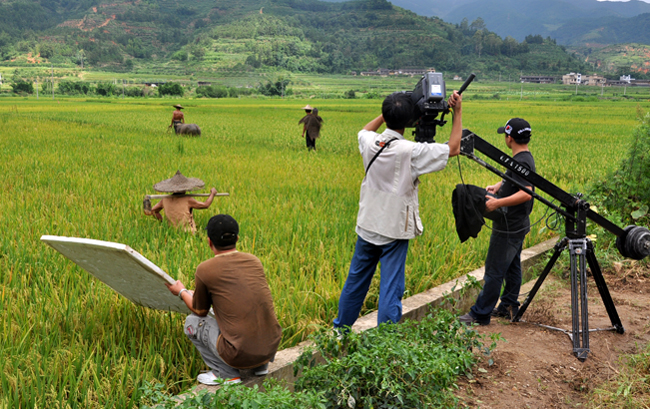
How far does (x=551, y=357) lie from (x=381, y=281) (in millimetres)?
1258

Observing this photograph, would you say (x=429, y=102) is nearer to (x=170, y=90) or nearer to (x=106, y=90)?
(x=170, y=90)

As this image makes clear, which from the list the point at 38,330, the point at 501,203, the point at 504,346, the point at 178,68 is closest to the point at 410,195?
the point at 501,203

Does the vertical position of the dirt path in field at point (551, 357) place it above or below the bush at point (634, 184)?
below

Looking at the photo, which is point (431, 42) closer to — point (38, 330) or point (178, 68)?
point (178, 68)

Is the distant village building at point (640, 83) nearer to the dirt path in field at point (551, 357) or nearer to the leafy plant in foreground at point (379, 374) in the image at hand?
the dirt path in field at point (551, 357)

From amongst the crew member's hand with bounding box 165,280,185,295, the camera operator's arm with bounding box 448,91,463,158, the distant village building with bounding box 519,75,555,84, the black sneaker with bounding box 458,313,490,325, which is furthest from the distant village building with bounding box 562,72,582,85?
the crew member's hand with bounding box 165,280,185,295

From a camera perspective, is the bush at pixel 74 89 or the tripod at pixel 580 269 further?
the bush at pixel 74 89

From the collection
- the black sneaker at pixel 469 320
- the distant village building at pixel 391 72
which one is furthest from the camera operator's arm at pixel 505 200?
the distant village building at pixel 391 72

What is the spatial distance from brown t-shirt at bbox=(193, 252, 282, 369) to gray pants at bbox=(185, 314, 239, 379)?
0.07 m

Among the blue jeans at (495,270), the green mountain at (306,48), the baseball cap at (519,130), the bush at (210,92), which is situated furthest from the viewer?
the green mountain at (306,48)

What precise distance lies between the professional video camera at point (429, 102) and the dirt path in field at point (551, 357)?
1472 mm

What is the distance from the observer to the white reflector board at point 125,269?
237cm

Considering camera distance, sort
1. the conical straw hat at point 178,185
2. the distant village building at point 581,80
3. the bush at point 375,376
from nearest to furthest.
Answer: the bush at point 375,376 < the conical straw hat at point 178,185 < the distant village building at point 581,80

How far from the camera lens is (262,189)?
7.61 m
